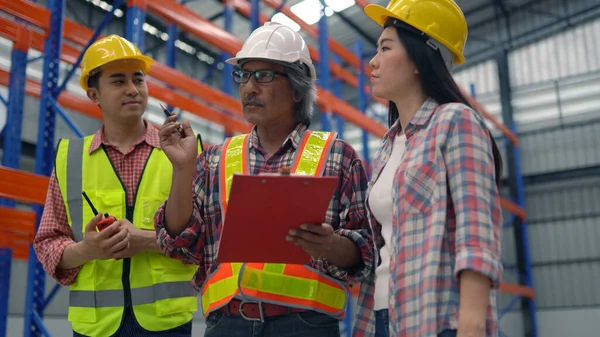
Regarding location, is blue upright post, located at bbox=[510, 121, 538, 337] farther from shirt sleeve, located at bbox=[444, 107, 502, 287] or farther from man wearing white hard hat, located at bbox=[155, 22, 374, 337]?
shirt sleeve, located at bbox=[444, 107, 502, 287]

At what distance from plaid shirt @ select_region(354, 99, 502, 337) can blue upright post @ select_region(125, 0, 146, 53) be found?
154 inches

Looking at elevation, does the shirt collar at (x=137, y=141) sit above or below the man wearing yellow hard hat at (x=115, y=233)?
above

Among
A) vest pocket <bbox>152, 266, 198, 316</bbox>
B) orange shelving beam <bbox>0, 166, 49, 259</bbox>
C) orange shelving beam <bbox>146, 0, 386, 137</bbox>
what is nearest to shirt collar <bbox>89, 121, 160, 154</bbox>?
vest pocket <bbox>152, 266, 198, 316</bbox>

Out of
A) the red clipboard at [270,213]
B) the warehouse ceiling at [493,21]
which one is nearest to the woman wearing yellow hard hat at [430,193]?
the red clipboard at [270,213]

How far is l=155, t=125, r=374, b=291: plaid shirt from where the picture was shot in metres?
2.15

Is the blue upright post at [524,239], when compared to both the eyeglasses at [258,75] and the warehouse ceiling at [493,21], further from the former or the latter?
the eyeglasses at [258,75]

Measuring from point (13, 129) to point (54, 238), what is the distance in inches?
102

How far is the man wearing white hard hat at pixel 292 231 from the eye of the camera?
6.73 ft

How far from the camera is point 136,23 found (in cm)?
534

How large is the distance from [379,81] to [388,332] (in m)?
0.80

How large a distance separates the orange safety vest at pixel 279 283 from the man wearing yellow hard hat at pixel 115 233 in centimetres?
35

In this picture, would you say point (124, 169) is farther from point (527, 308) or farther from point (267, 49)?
point (527, 308)

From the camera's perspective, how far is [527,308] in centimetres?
1636

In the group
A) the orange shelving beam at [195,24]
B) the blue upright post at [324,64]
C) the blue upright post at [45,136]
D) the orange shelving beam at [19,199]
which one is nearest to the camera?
the orange shelving beam at [19,199]
